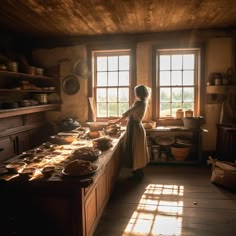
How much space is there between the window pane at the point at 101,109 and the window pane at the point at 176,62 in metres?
1.78

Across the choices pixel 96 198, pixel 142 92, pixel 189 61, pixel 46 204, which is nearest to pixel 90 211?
pixel 96 198

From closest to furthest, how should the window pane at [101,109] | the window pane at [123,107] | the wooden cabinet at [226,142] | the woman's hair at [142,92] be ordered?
the woman's hair at [142,92], the wooden cabinet at [226,142], the window pane at [123,107], the window pane at [101,109]

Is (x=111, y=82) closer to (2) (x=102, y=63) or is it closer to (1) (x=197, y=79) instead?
(2) (x=102, y=63)

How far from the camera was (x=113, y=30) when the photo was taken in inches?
193

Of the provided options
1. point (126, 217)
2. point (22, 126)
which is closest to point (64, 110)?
point (22, 126)

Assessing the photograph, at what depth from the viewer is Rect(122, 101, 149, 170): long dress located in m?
4.03

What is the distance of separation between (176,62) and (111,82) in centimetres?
152

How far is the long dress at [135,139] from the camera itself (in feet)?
13.2

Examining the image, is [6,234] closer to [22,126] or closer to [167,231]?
[167,231]

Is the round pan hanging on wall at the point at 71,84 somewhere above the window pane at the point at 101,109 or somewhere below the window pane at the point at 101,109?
above

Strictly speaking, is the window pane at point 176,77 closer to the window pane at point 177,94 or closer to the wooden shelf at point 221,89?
the window pane at point 177,94

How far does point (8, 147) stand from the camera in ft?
14.4

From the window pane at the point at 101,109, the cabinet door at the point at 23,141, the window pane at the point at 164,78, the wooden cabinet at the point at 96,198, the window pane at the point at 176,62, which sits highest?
the window pane at the point at 176,62

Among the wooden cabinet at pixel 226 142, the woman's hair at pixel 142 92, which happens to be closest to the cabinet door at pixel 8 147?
the woman's hair at pixel 142 92
